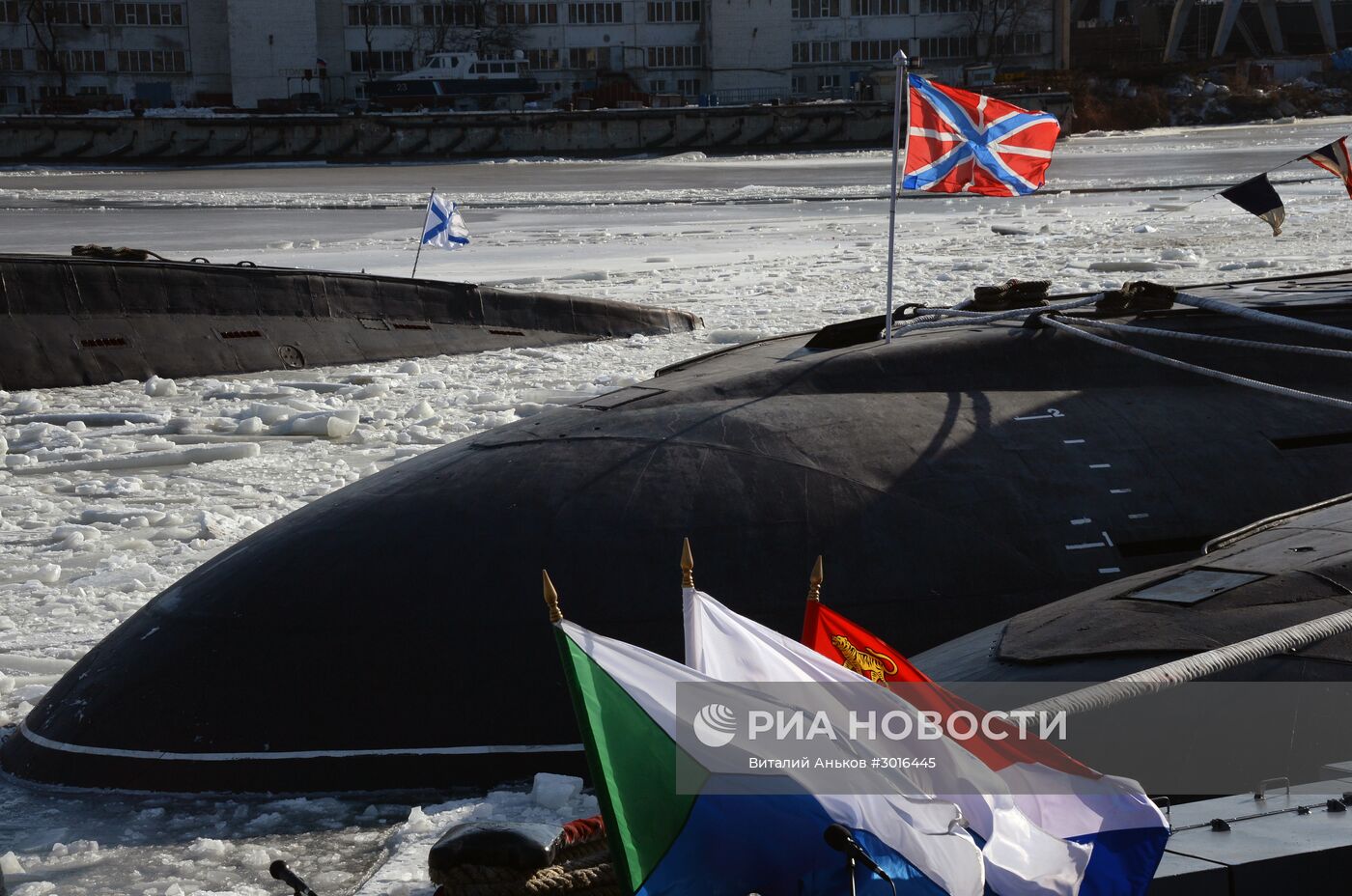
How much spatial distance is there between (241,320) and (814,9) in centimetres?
6568

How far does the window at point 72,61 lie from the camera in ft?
251

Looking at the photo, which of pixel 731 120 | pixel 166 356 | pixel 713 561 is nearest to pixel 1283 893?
pixel 713 561

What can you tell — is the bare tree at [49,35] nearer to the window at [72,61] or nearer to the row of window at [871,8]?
the window at [72,61]

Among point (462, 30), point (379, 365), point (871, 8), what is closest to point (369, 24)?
point (462, 30)

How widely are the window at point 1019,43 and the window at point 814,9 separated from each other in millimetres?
8315

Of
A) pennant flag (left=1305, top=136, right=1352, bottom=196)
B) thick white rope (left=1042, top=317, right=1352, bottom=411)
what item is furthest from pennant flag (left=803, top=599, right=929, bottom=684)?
pennant flag (left=1305, top=136, right=1352, bottom=196)

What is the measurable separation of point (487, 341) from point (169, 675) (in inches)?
491

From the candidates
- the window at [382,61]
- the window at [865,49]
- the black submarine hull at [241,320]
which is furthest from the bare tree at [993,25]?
the black submarine hull at [241,320]

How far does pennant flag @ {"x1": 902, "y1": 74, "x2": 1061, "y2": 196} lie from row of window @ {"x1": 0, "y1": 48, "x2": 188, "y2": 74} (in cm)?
7464

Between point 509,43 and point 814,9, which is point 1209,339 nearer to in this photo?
point 814,9

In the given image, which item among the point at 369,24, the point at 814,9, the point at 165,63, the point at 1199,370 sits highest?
the point at 814,9

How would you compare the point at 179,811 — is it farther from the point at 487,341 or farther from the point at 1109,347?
the point at 487,341

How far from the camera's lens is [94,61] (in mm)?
76938

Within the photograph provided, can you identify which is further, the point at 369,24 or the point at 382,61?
the point at 382,61
